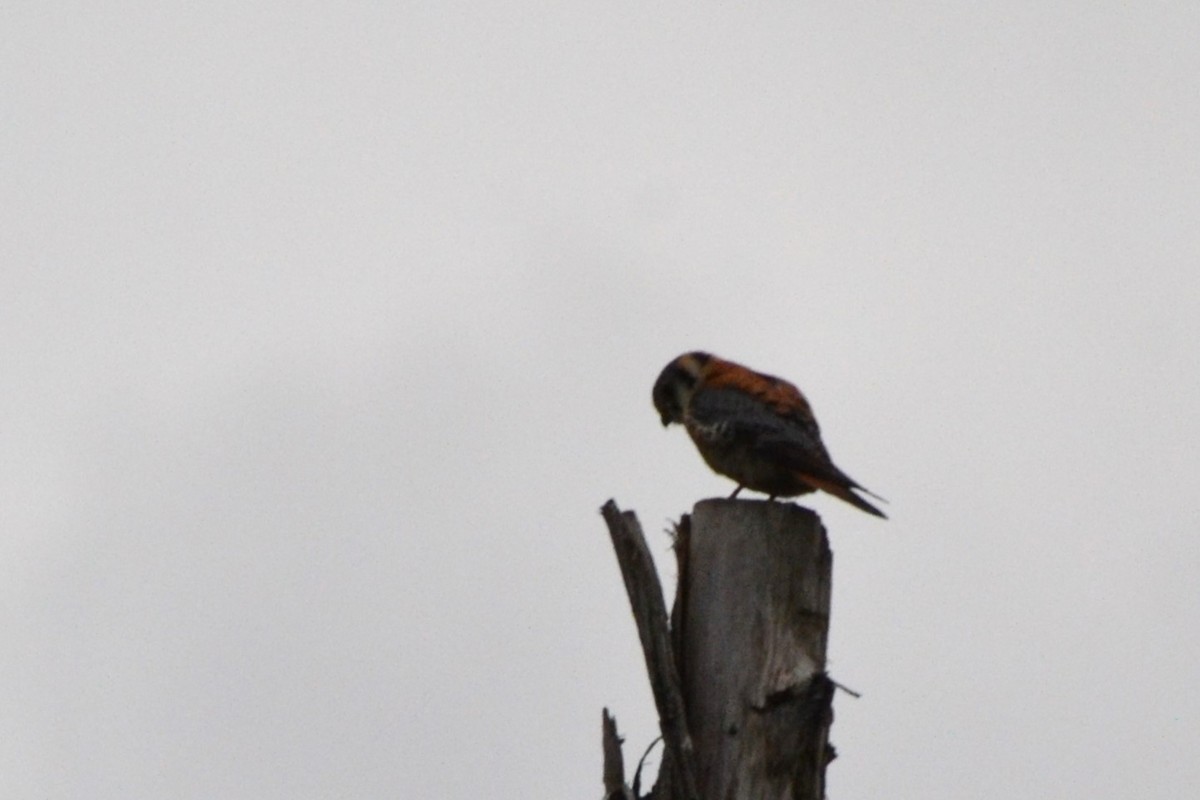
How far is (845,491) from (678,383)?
4.46 feet

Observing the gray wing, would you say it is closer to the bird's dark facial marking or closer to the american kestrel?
the american kestrel

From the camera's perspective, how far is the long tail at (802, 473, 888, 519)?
659 cm

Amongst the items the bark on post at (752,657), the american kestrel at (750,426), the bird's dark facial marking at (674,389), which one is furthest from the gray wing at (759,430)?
the bark on post at (752,657)

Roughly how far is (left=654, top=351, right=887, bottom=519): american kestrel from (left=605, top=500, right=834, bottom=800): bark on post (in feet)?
6.06

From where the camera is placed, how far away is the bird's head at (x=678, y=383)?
7.79m

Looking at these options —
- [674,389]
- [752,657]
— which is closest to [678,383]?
[674,389]

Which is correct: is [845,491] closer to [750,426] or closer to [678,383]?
[750,426]

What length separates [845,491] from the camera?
6.69 metres

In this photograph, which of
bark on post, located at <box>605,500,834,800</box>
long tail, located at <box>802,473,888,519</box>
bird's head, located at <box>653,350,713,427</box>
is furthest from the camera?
bird's head, located at <box>653,350,713,427</box>

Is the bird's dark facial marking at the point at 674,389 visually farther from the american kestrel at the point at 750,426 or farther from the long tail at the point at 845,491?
the long tail at the point at 845,491

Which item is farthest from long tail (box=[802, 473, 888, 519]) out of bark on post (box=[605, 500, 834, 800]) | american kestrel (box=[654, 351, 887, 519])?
bark on post (box=[605, 500, 834, 800])

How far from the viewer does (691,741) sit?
4.59 metres

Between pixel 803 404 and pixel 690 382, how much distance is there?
627 mm

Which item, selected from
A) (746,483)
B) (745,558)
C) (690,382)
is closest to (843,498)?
(746,483)
